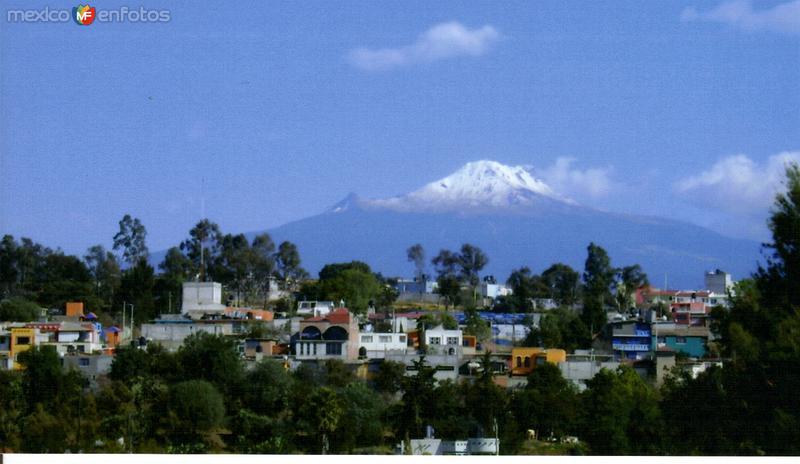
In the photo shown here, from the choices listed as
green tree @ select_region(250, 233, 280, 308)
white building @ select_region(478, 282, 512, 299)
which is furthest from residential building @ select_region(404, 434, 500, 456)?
white building @ select_region(478, 282, 512, 299)

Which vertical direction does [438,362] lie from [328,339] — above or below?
below

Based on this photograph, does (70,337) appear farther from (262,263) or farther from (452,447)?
(262,263)

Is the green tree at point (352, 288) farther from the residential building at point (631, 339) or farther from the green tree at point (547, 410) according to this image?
the green tree at point (547, 410)

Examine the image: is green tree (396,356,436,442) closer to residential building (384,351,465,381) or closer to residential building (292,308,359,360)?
residential building (384,351,465,381)

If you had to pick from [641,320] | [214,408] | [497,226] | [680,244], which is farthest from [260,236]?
[680,244]

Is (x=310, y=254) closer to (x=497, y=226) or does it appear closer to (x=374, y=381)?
(x=497, y=226)

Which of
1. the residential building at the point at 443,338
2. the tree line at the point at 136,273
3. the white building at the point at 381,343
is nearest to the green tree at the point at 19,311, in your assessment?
the tree line at the point at 136,273

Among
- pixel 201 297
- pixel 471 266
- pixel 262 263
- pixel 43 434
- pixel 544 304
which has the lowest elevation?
pixel 43 434

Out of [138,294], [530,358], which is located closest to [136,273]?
[138,294]
